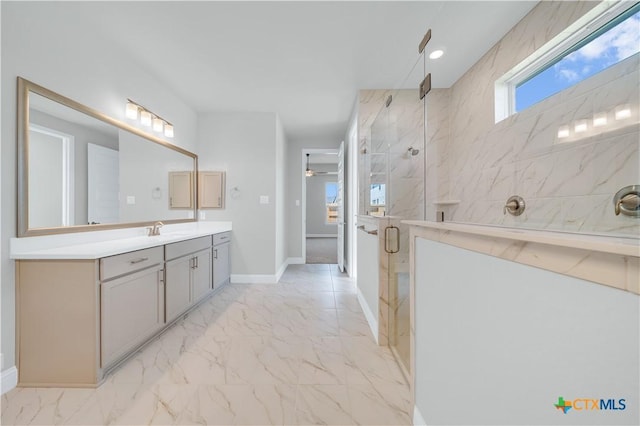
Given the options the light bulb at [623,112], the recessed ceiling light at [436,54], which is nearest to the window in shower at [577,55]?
the light bulb at [623,112]

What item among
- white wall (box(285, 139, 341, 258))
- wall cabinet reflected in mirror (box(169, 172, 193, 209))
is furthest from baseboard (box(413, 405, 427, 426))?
white wall (box(285, 139, 341, 258))

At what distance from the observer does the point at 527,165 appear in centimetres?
214

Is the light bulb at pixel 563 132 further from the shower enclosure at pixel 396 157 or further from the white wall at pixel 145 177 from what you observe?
the white wall at pixel 145 177

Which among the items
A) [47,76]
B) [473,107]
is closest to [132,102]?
[47,76]

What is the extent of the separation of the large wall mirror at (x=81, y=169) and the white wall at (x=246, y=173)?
78 cm

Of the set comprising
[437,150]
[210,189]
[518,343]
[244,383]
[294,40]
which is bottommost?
[244,383]

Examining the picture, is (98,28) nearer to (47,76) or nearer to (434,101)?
(47,76)

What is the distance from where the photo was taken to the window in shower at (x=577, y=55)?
1.51 meters

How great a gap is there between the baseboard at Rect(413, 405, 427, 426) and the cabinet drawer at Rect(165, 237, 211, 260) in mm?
2163

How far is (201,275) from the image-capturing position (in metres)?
2.80

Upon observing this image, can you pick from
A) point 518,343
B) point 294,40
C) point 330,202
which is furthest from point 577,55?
point 330,202

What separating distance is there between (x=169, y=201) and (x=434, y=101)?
3.52 meters

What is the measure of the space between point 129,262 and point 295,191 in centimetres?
358

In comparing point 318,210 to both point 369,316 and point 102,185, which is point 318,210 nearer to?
point 369,316
